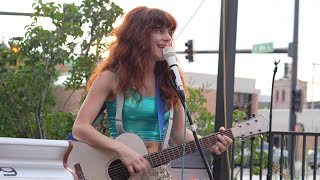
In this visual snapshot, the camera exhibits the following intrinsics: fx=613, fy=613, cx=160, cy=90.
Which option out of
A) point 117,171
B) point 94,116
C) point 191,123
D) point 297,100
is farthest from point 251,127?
point 297,100

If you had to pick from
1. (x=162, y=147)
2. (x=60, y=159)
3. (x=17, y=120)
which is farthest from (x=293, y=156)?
(x=60, y=159)

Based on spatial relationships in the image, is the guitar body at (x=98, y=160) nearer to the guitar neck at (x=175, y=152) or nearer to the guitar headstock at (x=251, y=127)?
the guitar neck at (x=175, y=152)

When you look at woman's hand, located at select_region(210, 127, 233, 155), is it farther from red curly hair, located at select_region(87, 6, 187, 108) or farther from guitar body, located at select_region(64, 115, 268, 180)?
red curly hair, located at select_region(87, 6, 187, 108)

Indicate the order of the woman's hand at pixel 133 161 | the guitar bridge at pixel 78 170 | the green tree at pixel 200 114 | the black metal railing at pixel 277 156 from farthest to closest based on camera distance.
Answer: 1. the green tree at pixel 200 114
2. the black metal railing at pixel 277 156
3. the guitar bridge at pixel 78 170
4. the woman's hand at pixel 133 161

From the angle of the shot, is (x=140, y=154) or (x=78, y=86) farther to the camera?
(x=78, y=86)

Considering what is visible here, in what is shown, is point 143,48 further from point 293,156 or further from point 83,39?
point 293,156

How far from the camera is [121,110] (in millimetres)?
3441

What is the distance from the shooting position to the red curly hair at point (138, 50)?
351 cm

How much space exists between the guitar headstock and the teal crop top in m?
0.59

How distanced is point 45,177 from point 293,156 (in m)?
4.82

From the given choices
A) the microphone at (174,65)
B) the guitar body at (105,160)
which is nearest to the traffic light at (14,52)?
the guitar body at (105,160)

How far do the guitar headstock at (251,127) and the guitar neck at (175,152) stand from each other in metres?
0.07

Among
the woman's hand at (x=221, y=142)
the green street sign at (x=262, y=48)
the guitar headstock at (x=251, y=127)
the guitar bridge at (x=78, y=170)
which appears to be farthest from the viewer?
the green street sign at (x=262, y=48)

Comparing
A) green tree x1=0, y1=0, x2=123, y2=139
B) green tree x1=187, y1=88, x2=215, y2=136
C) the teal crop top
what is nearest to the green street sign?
green tree x1=187, y1=88, x2=215, y2=136
